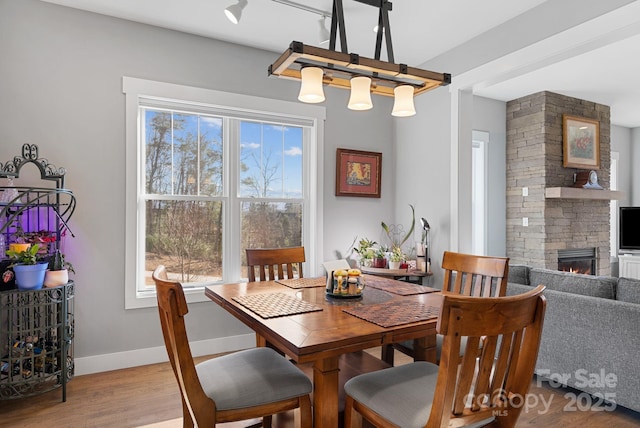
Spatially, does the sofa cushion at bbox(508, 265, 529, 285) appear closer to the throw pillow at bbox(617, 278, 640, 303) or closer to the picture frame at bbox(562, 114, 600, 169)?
the throw pillow at bbox(617, 278, 640, 303)

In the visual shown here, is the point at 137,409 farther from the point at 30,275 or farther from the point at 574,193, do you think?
the point at 574,193

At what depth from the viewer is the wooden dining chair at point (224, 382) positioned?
1406 mm

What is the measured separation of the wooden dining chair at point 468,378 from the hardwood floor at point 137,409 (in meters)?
0.57

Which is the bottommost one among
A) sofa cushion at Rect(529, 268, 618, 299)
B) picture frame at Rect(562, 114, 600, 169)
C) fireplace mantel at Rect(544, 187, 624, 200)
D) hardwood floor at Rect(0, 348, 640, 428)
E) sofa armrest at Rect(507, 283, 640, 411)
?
hardwood floor at Rect(0, 348, 640, 428)

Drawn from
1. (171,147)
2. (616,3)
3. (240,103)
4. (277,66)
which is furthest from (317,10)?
(616,3)

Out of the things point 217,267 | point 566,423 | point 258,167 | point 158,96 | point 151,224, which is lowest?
point 566,423

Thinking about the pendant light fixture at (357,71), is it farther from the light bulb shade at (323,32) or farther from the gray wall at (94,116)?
the gray wall at (94,116)

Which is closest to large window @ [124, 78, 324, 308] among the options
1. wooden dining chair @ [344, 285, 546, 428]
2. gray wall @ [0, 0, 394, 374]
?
gray wall @ [0, 0, 394, 374]

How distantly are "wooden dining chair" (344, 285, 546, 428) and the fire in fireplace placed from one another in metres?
4.42

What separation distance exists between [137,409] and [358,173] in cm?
282

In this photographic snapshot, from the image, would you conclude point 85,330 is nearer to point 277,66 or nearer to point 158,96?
point 158,96

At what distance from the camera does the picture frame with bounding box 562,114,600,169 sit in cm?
515

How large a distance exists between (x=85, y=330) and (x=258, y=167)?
6.36 feet

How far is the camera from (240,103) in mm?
3488
